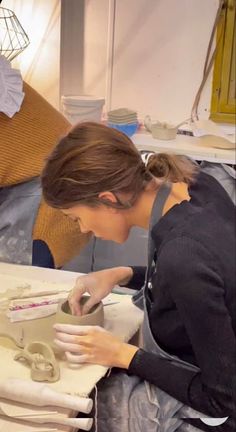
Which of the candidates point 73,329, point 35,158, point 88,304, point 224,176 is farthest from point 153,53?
point 73,329

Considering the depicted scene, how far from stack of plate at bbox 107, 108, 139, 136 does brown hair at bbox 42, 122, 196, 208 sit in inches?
61.6

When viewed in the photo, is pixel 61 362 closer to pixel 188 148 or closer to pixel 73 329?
pixel 73 329

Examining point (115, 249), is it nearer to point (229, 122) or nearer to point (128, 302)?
point (229, 122)

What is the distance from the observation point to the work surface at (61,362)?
976 mm

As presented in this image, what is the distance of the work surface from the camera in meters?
0.98

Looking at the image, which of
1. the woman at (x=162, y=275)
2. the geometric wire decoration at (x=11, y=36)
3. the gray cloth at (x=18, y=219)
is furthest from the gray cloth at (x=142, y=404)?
the geometric wire decoration at (x=11, y=36)

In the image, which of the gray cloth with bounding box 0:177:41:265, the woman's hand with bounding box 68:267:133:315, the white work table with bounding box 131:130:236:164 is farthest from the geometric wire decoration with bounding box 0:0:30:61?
the woman's hand with bounding box 68:267:133:315

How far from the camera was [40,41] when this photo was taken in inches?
109

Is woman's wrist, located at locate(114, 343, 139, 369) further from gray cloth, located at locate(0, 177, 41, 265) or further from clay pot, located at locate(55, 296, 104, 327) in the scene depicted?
gray cloth, located at locate(0, 177, 41, 265)

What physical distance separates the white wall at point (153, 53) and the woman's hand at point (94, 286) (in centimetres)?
177

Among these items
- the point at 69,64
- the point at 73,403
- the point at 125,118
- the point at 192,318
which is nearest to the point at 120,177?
the point at 192,318

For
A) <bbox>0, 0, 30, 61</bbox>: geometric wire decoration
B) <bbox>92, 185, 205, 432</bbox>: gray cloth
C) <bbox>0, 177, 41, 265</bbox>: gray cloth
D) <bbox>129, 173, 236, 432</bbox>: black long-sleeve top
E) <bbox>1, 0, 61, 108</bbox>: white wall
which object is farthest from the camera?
<bbox>1, 0, 61, 108</bbox>: white wall

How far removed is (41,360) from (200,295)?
0.34 metres

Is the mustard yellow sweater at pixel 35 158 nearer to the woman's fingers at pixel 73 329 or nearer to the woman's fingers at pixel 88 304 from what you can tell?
the woman's fingers at pixel 88 304
